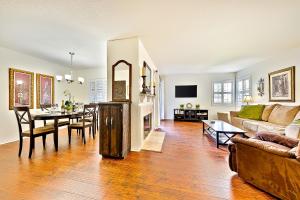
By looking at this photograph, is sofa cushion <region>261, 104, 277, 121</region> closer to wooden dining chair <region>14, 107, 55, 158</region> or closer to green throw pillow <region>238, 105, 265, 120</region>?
green throw pillow <region>238, 105, 265, 120</region>

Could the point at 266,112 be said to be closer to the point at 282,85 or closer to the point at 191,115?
the point at 282,85

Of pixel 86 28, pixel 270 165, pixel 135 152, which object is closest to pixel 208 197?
pixel 270 165

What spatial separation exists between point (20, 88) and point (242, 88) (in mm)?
8160

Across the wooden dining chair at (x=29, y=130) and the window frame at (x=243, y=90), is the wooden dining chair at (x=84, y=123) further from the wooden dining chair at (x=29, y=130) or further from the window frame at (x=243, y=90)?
the window frame at (x=243, y=90)

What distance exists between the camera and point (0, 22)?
97.6 inches

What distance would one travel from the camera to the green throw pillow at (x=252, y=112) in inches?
177

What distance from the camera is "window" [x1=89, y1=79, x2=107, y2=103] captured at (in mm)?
6059

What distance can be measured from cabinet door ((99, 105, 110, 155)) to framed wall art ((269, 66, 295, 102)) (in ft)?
15.6

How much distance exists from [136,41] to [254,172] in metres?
2.97

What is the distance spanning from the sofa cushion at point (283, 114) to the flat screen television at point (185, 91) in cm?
383

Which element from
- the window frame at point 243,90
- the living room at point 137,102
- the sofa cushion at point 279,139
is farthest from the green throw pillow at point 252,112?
the sofa cushion at point 279,139

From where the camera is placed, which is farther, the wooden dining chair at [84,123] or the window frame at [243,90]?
the window frame at [243,90]

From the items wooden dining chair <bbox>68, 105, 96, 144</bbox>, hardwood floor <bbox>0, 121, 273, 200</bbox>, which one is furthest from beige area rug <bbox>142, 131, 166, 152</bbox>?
wooden dining chair <bbox>68, 105, 96, 144</bbox>

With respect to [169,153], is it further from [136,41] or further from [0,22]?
[0,22]
